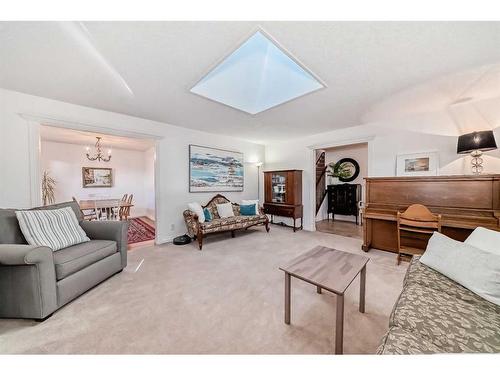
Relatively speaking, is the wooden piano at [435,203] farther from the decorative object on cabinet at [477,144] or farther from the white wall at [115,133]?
the white wall at [115,133]

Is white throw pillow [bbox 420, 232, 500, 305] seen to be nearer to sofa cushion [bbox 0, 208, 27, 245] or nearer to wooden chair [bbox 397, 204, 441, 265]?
wooden chair [bbox 397, 204, 441, 265]

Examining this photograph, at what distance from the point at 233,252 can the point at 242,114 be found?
227 cm

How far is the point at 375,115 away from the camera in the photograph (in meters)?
3.06

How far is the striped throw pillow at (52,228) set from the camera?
1.73 m

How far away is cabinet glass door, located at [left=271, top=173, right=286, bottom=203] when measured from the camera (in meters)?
4.50

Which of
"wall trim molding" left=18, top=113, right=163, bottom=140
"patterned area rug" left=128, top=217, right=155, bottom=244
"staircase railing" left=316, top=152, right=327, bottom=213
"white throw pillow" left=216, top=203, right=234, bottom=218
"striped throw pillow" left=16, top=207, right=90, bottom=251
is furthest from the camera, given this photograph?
"staircase railing" left=316, top=152, right=327, bottom=213

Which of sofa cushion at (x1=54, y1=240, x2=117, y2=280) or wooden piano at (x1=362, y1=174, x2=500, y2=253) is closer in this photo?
sofa cushion at (x1=54, y1=240, x2=117, y2=280)

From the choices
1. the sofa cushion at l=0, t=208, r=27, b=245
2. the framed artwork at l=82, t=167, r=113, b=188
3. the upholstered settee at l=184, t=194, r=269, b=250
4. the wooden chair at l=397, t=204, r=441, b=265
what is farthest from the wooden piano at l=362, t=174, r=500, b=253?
the framed artwork at l=82, t=167, r=113, b=188

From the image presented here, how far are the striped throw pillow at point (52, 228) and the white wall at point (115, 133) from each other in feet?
2.80

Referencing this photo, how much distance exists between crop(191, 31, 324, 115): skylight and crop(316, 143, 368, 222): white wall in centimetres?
343

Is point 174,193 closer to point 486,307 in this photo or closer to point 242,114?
point 242,114

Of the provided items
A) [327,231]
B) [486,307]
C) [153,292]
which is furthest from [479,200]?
[153,292]

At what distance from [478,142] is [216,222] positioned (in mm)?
3760

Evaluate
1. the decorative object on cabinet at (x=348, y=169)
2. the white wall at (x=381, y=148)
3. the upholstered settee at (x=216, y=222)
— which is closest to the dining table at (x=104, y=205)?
the upholstered settee at (x=216, y=222)
